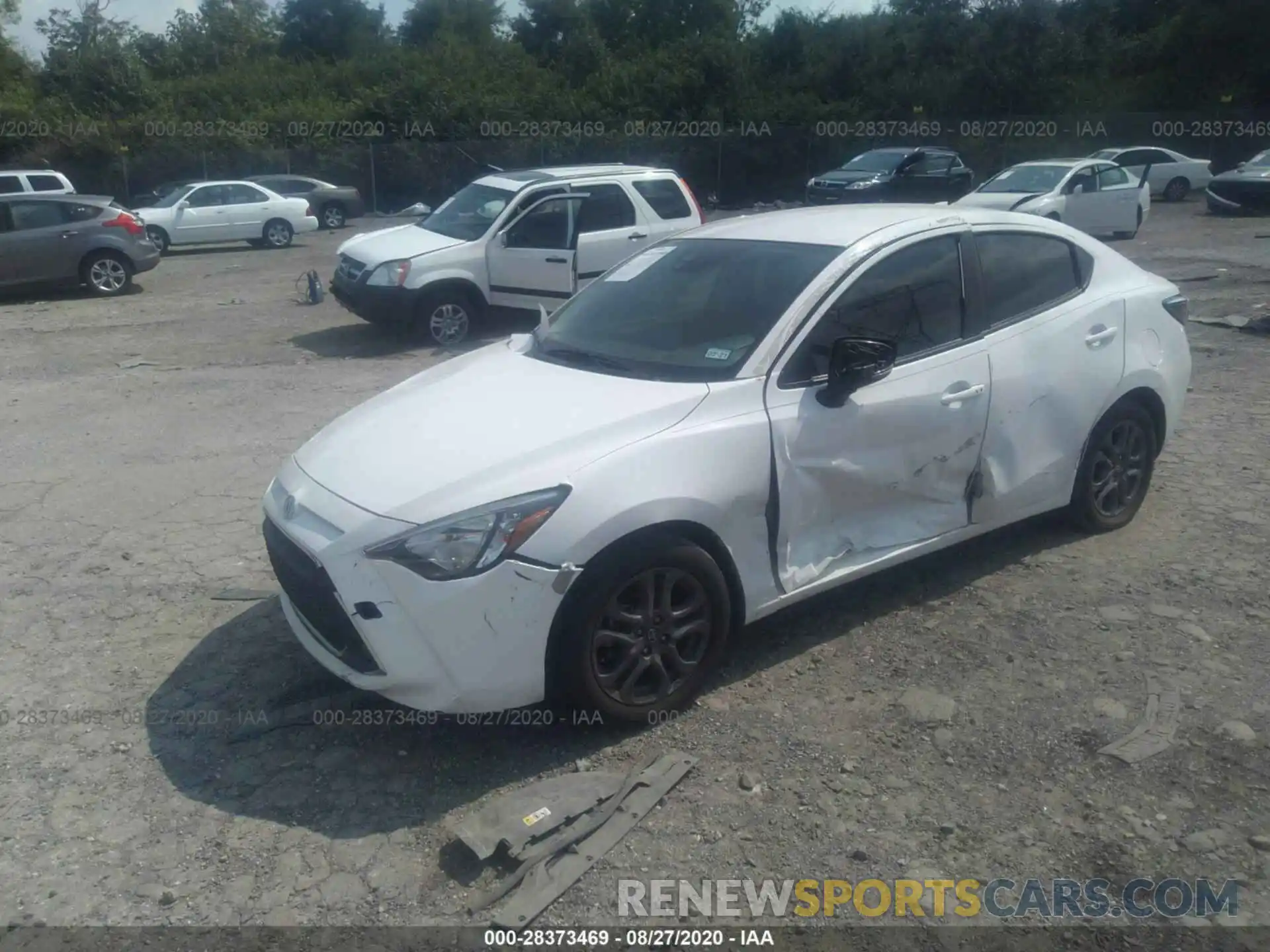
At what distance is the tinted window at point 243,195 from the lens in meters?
23.9

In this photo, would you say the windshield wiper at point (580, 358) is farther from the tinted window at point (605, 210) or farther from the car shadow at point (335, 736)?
the tinted window at point (605, 210)

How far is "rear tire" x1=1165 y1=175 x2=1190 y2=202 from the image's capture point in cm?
3067

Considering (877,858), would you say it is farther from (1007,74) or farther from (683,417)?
(1007,74)

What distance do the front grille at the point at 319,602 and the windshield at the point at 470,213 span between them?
8006mm

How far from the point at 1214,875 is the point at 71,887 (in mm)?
3374

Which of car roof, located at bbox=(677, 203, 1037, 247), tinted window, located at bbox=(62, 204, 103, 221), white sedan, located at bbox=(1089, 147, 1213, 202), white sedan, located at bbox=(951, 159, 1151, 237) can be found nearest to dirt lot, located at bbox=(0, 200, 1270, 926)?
car roof, located at bbox=(677, 203, 1037, 247)

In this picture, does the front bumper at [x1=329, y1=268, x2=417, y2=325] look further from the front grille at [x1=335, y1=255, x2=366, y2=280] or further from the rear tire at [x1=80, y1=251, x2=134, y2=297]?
the rear tire at [x1=80, y1=251, x2=134, y2=297]

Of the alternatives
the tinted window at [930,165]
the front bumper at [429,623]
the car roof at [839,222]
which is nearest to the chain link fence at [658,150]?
the tinted window at [930,165]

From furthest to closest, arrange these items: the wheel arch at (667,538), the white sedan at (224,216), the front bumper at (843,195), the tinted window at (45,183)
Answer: the front bumper at (843,195) → the white sedan at (224,216) → the tinted window at (45,183) → the wheel arch at (667,538)

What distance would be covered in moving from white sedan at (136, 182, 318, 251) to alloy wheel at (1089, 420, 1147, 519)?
21561mm

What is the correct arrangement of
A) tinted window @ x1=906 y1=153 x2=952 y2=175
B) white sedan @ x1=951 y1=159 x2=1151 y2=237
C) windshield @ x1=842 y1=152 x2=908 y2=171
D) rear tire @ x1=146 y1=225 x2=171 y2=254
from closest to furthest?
white sedan @ x1=951 y1=159 x2=1151 y2=237, rear tire @ x1=146 y1=225 x2=171 y2=254, windshield @ x1=842 y1=152 x2=908 y2=171, tinted window @ x1=906 y1=153 x2=952 y2=175

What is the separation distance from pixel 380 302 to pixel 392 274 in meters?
0.31

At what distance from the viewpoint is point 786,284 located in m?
4.64

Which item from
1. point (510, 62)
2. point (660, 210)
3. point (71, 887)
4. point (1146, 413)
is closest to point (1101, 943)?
point (71, 887)
